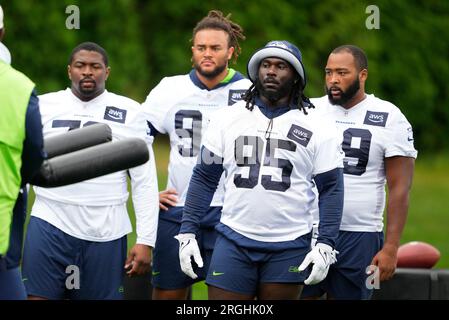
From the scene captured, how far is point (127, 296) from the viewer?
31.3ft

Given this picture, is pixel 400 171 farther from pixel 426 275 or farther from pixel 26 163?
pixel 26 163

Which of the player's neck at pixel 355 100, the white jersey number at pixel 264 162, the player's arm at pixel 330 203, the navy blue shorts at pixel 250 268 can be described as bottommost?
the navy blue shorts at pixel 250 268

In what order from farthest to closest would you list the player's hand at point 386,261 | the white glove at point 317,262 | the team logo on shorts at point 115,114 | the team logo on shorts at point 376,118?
the team logo on shorts at point 376,118, the player's hand at point 386,261, the team logo on shorts at point 115,114, the white glove at point 317,262

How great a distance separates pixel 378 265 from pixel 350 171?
664 millimetres

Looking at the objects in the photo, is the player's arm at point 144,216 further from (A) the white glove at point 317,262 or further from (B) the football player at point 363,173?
(A) the white glove at point 317,262

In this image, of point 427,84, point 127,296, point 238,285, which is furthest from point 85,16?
point 238,285

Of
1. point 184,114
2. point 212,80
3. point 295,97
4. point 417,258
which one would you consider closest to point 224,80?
point 212,80

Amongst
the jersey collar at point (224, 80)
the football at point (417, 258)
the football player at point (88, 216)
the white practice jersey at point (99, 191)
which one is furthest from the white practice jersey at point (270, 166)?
the football at point (417, 258)

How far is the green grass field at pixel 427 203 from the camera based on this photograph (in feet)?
52.2

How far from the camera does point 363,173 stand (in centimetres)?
824

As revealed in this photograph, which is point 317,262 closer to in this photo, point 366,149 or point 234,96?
point 366,149

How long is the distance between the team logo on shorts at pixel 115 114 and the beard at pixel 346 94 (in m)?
1.43

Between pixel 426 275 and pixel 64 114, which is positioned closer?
pixel 64 114

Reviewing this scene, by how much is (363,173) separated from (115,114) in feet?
5.66
